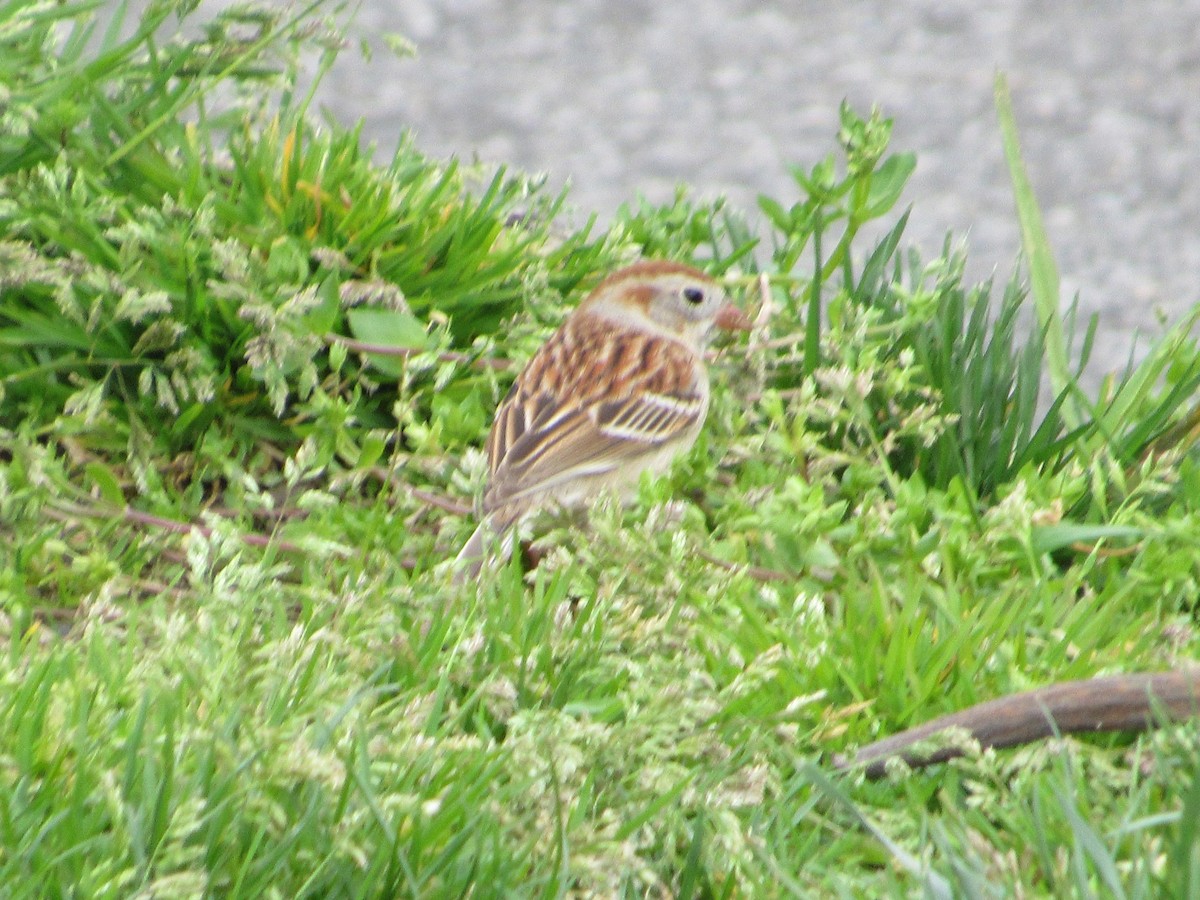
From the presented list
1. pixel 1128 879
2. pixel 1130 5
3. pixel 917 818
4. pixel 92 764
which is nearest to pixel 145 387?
pixel 92 764

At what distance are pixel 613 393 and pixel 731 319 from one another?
0.41m

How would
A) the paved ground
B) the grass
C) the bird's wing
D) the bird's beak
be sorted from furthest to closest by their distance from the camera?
the paved ground
the bird's beak
the bird's wing
the grass

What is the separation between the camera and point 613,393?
5.24 metres

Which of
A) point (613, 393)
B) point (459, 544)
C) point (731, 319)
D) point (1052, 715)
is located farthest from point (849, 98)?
point (1052, 715)

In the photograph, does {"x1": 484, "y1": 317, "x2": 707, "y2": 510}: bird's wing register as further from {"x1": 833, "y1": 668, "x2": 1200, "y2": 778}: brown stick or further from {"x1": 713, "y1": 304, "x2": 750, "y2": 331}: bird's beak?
{"x1": 833, "y1": 668, "x2": 1200, "y2": 778}: brown stick

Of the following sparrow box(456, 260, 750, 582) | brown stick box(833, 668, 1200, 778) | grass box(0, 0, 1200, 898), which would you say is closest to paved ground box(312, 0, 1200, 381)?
grass box(0, 0, 1200, 898)

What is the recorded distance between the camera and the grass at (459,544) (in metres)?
2.95

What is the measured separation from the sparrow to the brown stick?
4.43 feet

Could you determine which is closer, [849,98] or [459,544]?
[459,544]

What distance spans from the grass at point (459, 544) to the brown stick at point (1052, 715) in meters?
0.06

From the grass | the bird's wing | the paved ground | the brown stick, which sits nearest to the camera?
the grass

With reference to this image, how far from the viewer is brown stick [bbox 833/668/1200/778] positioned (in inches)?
138

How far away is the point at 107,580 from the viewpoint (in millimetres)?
4324

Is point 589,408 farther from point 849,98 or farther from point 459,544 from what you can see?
point 849,98
